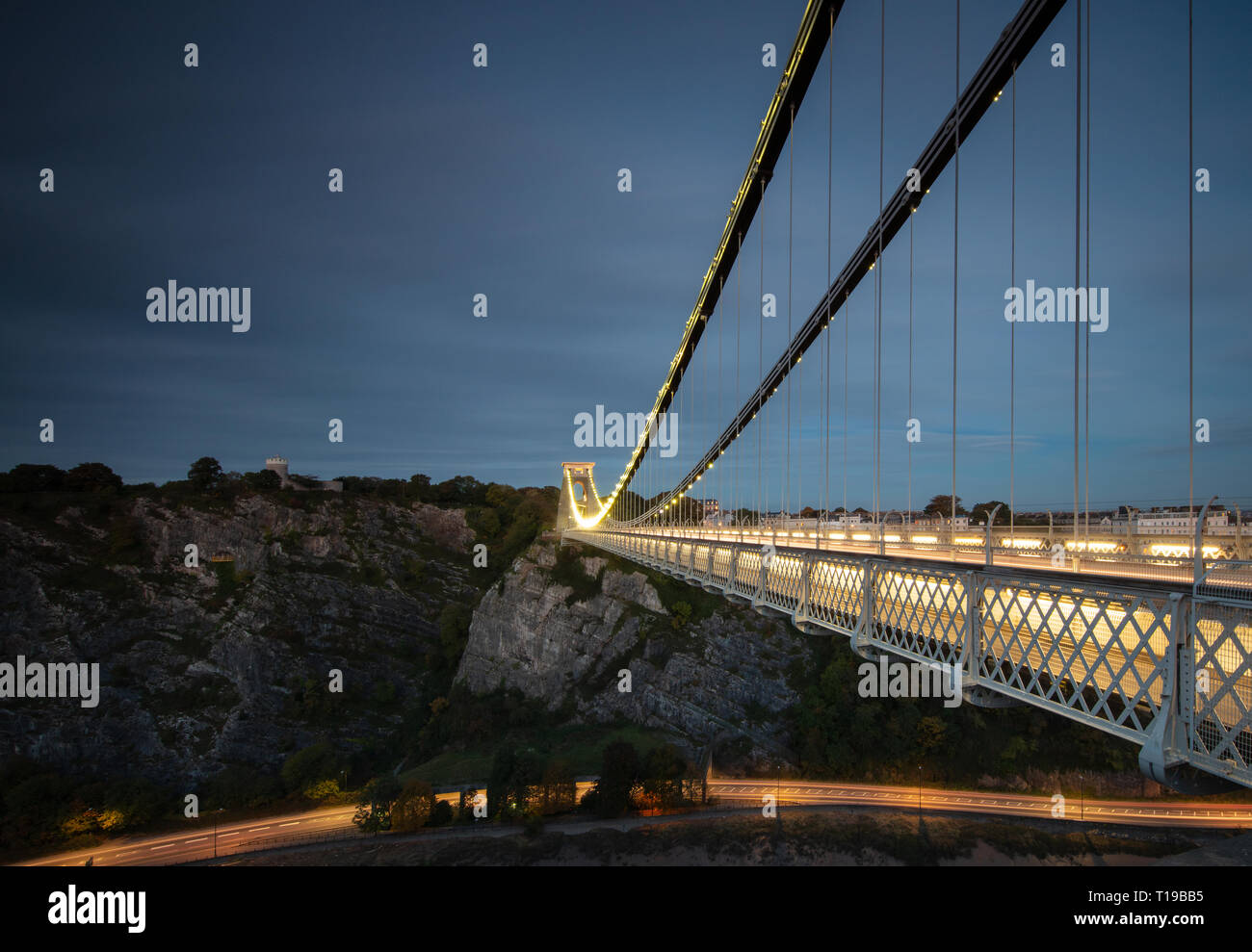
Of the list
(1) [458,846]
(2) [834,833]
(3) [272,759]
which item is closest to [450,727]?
(3) [272,759]

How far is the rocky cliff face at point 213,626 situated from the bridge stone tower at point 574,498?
54.6 ft

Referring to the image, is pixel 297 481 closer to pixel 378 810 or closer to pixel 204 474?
pixel 204 474

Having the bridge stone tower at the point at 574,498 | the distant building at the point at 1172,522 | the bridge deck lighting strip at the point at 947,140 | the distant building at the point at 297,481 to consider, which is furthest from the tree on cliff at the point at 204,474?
the distant building at the point at 1172,522

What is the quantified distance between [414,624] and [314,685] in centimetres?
1523

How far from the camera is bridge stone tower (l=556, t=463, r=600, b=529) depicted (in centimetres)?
8406

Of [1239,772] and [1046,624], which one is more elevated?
[1046,624]

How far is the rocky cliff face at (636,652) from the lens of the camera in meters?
44.6

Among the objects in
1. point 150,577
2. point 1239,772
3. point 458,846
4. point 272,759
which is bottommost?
point 272,759

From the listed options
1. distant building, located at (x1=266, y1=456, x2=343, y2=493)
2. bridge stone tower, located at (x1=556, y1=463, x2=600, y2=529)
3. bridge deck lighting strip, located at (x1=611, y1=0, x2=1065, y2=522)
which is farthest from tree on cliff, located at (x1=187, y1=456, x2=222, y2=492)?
bridge deck lighting strip, located at (x1=611, y1=0, x2=1065, y2=522)

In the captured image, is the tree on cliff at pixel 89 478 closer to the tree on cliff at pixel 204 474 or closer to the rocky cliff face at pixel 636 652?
the tree on cliff at pixel 204 474

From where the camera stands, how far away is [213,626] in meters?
61.7

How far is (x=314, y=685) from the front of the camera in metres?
58.1
